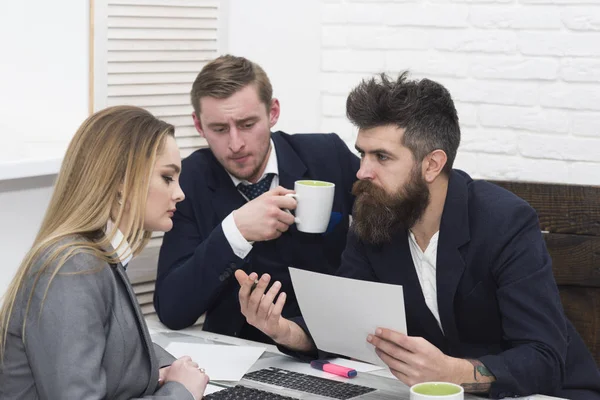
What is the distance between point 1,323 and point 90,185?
0.29 metres

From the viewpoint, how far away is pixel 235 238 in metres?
2.44

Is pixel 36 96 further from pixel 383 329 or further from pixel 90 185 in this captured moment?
pixel 383 329

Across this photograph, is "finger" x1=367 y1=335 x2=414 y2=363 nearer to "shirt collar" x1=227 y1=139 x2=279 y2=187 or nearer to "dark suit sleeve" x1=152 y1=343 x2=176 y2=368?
"dark suit sleeve" x1=152 y1=343 x2=176 y2=368

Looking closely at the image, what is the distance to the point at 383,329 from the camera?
1.90 m

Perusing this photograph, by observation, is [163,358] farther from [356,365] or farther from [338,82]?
[338,82]

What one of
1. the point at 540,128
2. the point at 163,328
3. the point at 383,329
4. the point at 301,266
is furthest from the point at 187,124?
the point at 383,329

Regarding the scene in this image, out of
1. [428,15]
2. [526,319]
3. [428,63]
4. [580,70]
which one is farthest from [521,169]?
[526,319]

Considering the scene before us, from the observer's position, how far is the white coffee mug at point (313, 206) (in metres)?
2.34

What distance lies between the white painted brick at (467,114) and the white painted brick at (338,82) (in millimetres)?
383

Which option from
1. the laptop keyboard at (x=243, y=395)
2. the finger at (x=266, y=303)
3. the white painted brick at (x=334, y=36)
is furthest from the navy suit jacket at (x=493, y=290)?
the white painted brick at (x=334, y=36)

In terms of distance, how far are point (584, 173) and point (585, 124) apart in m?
0.15

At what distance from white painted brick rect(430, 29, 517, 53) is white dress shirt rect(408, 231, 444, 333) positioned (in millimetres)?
→ 867

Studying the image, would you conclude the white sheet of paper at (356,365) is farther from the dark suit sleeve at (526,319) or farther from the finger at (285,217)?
the finger at (285,217)

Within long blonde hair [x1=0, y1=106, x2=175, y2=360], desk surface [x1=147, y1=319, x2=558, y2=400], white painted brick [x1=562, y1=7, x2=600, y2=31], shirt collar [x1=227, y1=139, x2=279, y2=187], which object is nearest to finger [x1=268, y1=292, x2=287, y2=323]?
desk surface [x1=147, y1=319, x2=558, y2=400]
